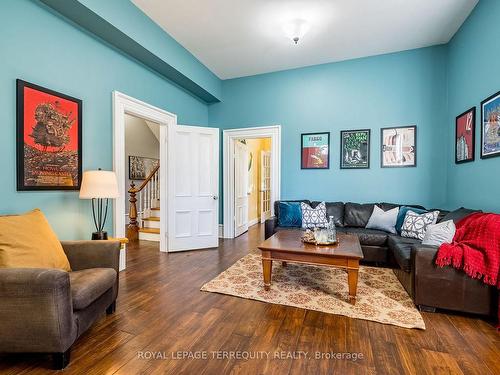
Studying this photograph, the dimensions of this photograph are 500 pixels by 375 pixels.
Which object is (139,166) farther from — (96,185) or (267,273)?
(267,273)

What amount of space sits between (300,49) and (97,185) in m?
3.52

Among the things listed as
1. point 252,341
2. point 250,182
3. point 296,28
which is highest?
point 296,28

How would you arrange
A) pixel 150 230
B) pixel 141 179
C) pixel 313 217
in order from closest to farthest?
pixel 313 217
pixel 150 230
pixel 141 179

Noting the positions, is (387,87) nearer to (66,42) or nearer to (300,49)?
(300,49)

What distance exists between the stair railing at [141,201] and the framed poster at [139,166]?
0.82 meters

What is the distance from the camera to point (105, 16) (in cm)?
256

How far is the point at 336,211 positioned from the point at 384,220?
2.34ft

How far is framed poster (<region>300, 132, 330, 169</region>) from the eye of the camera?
A: 14.6ft

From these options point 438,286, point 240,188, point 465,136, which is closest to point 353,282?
point 438,286

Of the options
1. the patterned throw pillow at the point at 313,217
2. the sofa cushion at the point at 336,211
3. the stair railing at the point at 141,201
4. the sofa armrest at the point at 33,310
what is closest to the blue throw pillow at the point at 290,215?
the patterned throw pillow at the point at 313,217

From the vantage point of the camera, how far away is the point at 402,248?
8.75 feet

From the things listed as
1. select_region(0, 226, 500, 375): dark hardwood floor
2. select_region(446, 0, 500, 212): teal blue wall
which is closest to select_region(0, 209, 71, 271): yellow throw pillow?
select_region(0, 226, 500, 375): dark hardwood floor

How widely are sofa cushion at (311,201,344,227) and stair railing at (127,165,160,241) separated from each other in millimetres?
3520

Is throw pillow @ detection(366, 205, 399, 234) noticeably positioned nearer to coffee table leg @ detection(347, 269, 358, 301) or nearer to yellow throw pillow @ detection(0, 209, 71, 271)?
coffee table leg @ detection(347, 269, 358, 301)
